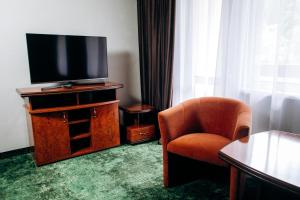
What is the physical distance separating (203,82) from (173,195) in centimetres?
134

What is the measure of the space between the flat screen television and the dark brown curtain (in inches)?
27.7

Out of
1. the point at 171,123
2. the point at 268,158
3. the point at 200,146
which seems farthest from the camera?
the point at 171,123

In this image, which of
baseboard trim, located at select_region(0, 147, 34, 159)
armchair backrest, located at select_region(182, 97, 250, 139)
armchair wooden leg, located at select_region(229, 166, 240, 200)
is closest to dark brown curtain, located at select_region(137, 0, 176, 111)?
armchair backrest, located at select_region(182, 97, 250, 139)

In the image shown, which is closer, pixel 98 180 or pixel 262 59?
pixel 262 59

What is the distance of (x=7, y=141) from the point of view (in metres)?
2.65

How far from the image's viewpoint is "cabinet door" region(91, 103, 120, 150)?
2.71 metres

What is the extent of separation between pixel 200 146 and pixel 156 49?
1.74 m

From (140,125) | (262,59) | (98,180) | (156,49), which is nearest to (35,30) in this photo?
(156,49)

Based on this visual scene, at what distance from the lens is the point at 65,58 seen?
2596mm

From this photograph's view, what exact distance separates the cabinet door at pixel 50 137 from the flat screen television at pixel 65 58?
1.42ft

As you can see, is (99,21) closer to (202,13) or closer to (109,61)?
(109,61)

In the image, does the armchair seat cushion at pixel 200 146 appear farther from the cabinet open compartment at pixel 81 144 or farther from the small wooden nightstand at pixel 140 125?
the cabinet open compartment at pixel 81 144

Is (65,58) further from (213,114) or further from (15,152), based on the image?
(213,114)

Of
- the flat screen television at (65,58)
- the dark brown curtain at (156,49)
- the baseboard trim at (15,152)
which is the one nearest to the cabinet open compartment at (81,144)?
the baseboard trim at (15,152)
